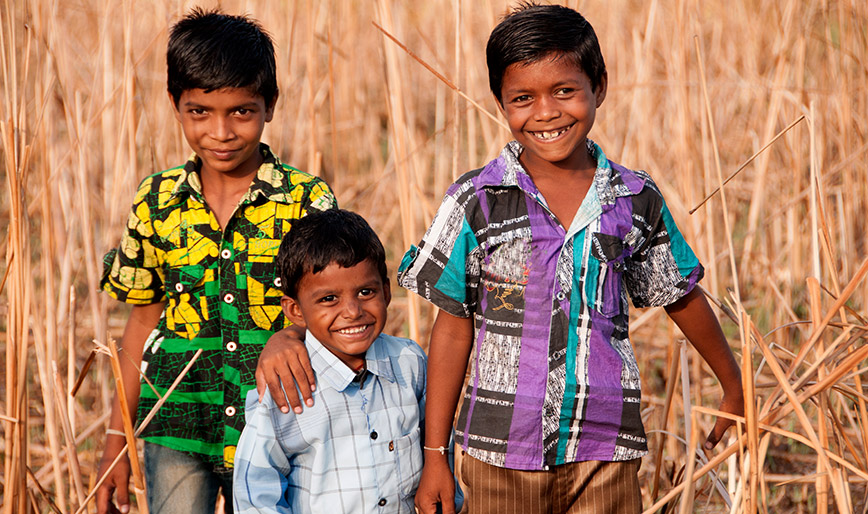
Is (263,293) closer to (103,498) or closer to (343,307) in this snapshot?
(343,307)

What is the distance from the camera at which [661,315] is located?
2.77 m

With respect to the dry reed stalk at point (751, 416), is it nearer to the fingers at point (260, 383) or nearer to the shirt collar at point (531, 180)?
the shirt collar at point (531, 180)

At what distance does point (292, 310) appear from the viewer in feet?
4.36

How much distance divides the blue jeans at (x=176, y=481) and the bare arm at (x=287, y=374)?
28 cm

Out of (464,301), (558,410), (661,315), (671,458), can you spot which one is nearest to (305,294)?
(464,301)

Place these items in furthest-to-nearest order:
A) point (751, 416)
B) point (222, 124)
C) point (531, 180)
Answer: point (222, 124)
point (531, 180)
point (751, 416)

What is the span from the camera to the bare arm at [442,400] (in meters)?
1.27

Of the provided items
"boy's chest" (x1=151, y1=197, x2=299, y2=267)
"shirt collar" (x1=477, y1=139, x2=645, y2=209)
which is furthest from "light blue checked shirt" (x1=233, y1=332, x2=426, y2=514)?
"shirt collar" (x1=477, y1=139, x2=645, y2=209)

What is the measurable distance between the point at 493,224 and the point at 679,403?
104cm

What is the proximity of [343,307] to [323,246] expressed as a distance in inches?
3.7

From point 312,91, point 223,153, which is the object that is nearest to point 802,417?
point 223,153

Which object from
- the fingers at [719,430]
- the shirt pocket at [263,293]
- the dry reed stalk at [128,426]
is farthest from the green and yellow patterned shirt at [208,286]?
the fingers at [719,430]

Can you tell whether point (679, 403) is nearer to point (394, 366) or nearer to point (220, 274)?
point (394, 366)

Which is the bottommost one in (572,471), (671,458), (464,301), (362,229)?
(671,458)
